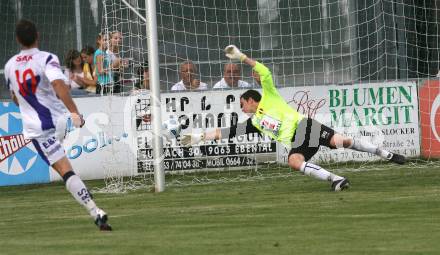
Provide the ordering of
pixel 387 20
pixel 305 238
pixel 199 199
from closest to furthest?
1. pixel 305 238
2. pixel 199 199
3. pixel 387 20

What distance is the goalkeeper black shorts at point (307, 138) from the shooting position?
16.0 meters

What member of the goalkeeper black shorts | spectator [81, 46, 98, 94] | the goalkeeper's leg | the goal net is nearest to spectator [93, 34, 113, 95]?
the goal net

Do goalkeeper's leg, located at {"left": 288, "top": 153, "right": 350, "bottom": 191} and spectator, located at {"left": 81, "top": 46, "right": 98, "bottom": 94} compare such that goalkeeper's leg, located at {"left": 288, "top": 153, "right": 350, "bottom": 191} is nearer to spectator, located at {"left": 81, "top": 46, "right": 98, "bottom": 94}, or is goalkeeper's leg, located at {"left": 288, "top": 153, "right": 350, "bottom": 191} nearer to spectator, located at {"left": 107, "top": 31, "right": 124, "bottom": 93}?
spectator, located at {"left": 107, "top": 31, "right": 124, "bottom": 93}

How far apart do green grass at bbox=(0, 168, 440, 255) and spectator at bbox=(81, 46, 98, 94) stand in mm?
3253

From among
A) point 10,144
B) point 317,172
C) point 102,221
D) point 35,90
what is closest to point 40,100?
point 35,90

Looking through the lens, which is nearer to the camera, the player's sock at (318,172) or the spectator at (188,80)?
the player's sock at (318,172)

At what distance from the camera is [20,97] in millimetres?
11297

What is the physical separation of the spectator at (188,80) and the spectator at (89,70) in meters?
1.50

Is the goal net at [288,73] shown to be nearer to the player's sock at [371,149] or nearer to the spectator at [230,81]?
the spectator at [230,81]

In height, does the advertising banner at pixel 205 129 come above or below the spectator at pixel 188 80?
below

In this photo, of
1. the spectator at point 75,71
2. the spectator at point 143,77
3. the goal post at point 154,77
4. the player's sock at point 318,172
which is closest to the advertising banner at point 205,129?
the spectator at point 143,77

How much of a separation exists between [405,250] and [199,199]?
6303 mm

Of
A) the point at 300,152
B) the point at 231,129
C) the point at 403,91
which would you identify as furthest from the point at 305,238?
the point at 403,91

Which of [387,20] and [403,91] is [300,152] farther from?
[387,20]
